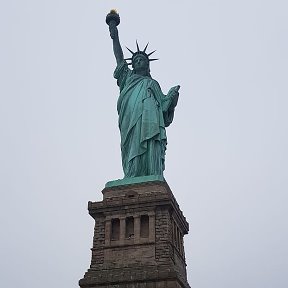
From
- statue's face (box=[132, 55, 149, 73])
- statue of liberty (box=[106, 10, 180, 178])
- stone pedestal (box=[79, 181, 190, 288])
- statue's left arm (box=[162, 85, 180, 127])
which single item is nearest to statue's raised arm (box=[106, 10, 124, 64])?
statue of liberty (box=[106, 10, 180, 178])

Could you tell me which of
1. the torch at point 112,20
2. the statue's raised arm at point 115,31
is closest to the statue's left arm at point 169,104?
the statue's raised arm at point 115,31

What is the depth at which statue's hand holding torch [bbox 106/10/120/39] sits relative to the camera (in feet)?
78.3

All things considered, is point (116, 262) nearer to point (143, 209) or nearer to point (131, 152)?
point (143, 209)

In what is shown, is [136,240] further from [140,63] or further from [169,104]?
[140,63]

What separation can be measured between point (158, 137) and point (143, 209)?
3.65 m

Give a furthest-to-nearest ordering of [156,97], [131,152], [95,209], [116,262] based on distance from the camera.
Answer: [156,97] < [131,152] < [95,209] < [116,262]

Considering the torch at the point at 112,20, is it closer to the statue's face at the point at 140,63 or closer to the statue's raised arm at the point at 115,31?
the statue's raised arm at the point at 115,31

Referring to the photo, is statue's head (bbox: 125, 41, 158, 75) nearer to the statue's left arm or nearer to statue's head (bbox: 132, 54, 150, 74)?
statue's head (bbox: 132, 54, 150, 74)

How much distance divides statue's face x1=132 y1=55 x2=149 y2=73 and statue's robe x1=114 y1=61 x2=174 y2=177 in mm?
433

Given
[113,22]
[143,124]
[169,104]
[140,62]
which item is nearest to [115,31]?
[113,22]

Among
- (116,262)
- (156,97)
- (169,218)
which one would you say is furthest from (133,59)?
(116,262)

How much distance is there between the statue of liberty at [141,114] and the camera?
794 inches

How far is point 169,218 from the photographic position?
18.3 meters

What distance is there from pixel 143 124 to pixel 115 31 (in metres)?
6.18
